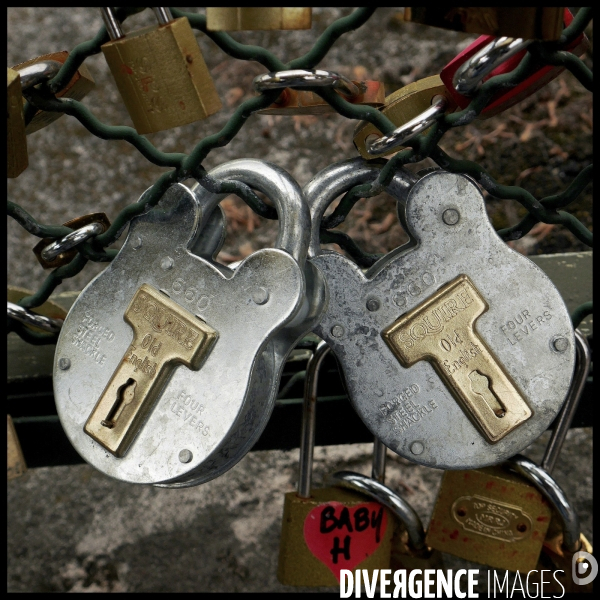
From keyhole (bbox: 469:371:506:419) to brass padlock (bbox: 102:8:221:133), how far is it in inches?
12.7

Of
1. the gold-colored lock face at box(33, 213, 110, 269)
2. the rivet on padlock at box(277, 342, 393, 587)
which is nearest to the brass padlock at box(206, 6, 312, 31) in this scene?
the gold-colored lock face at box(33, 213, 110, 269)

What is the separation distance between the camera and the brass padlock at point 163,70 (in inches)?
23.0

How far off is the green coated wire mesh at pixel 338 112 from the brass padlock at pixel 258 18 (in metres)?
0.04

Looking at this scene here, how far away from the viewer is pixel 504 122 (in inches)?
77.9

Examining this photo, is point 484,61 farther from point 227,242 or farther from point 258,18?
point 227,242

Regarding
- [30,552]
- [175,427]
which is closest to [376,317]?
[175,427]

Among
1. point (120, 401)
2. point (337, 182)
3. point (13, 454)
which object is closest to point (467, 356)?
point (337, 182)

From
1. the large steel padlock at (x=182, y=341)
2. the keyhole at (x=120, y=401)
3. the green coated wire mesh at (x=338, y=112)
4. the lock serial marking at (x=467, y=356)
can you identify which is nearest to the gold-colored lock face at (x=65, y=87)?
the green coated wire mesh at (x=338, y=112)

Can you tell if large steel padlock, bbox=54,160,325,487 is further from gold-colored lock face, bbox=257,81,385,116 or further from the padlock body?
the padlock body

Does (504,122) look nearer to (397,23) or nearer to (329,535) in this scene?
(397,23)

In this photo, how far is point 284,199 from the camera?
62 centimetres

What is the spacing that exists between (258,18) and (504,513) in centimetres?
54

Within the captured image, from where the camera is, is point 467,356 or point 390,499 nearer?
point 467,356

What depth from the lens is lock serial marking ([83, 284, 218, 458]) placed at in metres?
0.60
